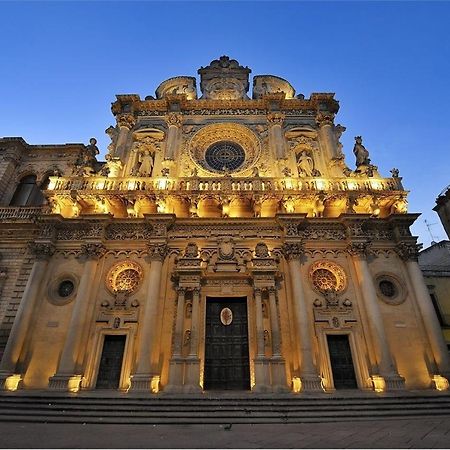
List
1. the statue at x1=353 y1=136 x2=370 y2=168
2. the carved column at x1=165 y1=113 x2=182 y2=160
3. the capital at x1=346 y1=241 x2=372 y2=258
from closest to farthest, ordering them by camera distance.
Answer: the capital at x1=346 y1=241 x2=372 y2=258 < the statue at x1=353 y1=136 x2=370 y2=168 < the carved column at x1=165 y1=113 x2=182 y2=160

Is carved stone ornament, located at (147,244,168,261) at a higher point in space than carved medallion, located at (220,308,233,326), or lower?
higher

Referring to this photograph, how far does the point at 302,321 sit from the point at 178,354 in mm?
5578

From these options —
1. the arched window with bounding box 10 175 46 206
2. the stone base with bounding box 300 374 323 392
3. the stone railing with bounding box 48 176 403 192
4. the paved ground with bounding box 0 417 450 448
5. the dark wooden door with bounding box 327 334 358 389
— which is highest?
the arched window with bounding box 10 175 46 206

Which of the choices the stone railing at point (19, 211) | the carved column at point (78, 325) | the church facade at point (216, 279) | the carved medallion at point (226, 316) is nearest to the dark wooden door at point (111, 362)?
the church facade at point (216, 279)

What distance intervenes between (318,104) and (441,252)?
15923mm

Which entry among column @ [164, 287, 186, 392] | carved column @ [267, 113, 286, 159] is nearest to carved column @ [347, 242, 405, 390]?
carved column @ [267, 113, 286, 159]

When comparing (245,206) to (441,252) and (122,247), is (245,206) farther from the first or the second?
(441,252)

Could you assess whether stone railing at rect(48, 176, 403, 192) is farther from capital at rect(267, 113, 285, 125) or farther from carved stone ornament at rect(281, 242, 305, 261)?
capital at rect(267, 113, 285, 125)

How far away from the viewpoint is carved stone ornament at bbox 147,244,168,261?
15.0 meters

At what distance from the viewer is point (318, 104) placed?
21391mm

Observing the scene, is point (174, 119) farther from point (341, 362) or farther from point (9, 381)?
point (341, 362)

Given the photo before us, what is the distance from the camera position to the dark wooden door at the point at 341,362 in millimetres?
13094

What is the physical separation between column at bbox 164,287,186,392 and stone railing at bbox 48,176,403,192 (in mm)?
6098

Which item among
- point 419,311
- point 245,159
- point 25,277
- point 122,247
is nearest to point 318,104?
point 245,159
